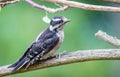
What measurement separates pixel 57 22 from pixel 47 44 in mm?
126

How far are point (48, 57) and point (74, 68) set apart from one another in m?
2.29

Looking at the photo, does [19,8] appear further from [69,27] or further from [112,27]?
[112,27]

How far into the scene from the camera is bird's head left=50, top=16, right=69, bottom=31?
2.81m

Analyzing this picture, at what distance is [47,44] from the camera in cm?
290

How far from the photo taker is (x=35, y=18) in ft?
15.9

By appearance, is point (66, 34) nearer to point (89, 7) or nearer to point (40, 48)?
point (40, 48)

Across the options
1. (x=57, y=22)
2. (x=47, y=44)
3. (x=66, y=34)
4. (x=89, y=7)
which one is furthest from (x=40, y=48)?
(x=66, y=34)

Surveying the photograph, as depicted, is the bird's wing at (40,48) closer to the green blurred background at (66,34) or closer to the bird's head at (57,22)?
the bird's head at (57,22)

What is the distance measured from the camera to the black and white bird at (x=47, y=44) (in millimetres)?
2814

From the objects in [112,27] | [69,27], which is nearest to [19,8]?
[69,27]

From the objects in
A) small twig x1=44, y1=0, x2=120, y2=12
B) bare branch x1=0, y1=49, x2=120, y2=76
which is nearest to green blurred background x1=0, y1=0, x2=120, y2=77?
bare branch x1=0, y1=49, x2=120, y2=76

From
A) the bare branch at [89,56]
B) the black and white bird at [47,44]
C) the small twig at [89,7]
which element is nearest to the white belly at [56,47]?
the black and white bird at [47,44]

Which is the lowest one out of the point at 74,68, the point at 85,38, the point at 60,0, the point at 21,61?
the point at 74,68

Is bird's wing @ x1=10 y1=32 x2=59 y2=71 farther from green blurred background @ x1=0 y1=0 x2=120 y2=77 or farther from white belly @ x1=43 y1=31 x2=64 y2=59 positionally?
green blurred background @ x1=0 y1=0 x2=120 y2=77
